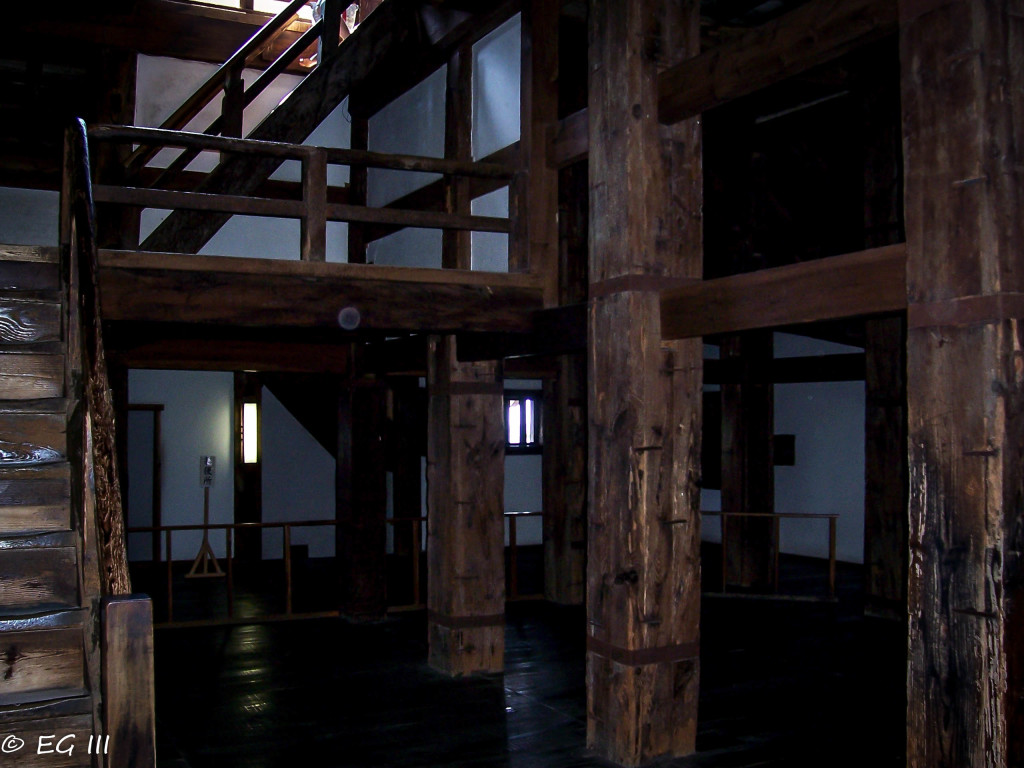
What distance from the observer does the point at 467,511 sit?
22.9ft

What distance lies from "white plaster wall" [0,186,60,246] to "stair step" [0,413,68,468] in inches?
217

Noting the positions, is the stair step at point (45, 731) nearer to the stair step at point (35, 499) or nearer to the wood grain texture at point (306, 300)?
the stair step at point (35, 499)

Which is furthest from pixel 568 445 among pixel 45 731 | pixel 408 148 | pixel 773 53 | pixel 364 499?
pixel 45 731

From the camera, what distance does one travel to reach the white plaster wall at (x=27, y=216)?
8.62 meters

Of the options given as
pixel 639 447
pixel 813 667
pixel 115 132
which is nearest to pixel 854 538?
pixel 813 667

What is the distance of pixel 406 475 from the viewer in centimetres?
1209

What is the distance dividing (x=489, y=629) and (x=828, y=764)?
8.78 ft

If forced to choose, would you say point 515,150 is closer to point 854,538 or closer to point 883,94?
point 883,94

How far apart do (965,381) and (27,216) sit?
26.4 feet

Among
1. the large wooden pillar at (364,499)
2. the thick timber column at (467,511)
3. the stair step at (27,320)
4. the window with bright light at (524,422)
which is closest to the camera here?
the stair step at (27,320)

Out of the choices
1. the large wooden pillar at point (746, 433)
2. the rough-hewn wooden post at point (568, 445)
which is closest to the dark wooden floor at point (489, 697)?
the rough-hewn wooden post at point (568, 445)

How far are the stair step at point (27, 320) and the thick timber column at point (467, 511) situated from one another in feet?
10.6

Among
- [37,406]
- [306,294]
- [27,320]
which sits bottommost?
[37,406]

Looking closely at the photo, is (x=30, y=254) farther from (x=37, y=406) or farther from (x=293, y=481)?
(x=293, y=481)
